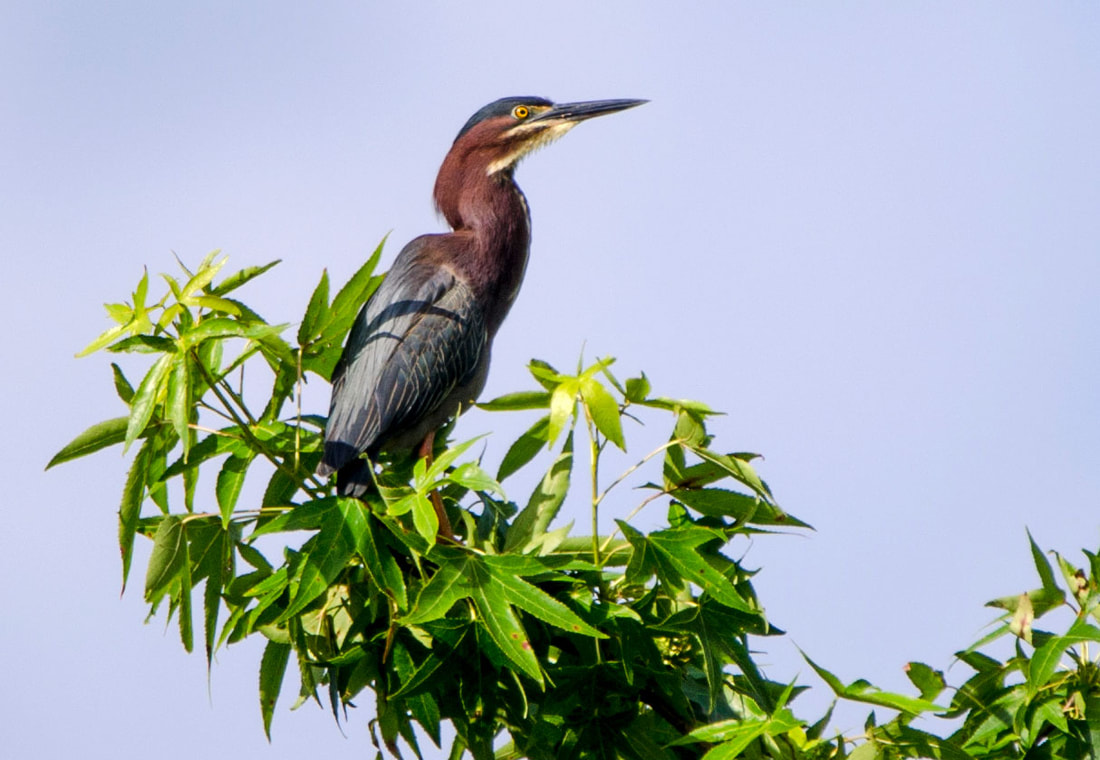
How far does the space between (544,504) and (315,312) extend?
518 mm

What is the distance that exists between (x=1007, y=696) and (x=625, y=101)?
9.56 ft

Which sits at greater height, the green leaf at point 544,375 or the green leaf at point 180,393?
the green leaf at point 180,393

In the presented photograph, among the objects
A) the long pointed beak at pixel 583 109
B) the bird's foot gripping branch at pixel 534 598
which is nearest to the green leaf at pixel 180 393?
the bird's foot gripping branch at pixel 534 598

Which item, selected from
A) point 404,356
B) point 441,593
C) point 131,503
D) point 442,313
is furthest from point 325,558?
point 442,313

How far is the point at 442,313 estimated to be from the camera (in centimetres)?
350

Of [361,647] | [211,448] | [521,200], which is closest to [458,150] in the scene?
[521,200]

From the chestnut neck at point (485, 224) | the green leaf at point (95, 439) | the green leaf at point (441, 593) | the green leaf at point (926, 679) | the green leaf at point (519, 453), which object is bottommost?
the green leaf at point (926, 679)

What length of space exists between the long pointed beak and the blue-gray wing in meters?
1.09

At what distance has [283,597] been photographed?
219 centimetres

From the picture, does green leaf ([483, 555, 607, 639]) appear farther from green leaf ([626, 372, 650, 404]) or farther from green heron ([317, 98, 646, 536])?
green heron ([317, 98, 646, 536])

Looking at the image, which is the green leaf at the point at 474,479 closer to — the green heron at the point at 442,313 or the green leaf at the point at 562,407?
the green leaf at the point at 562,407

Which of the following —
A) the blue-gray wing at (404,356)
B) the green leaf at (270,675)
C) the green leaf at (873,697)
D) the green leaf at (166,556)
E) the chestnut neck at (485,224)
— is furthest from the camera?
the chestnut neck at (485,224)

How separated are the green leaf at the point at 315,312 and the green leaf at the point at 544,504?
0.48 m

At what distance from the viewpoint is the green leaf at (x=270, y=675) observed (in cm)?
232
